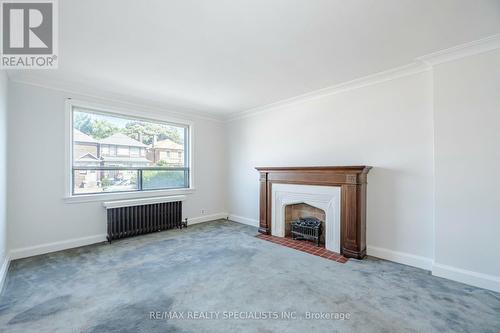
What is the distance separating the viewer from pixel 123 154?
438 cm

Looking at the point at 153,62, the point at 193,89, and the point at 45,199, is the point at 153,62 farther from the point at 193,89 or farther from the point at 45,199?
the point at 45,199

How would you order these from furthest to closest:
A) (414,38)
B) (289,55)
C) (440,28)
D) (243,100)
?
(243,100) < (289,55) < (414,38) < (440,28)

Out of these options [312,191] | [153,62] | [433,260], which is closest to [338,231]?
[312,191]

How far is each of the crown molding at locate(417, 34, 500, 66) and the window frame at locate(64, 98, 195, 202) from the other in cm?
449

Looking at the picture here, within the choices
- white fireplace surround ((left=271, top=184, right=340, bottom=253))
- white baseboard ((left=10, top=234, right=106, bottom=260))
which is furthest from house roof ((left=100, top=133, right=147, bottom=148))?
white fireplace surround ((left=271, top=184, right=340, bottom=253))

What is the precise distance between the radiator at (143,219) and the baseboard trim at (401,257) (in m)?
3.80

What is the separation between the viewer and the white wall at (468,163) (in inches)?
95.6

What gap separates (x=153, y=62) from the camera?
286cm

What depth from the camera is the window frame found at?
370cm

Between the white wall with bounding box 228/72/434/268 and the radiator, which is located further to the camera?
the radiator

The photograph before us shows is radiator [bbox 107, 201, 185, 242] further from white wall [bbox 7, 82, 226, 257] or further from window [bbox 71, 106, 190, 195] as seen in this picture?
window [bbox 71, 106, 190, 195]

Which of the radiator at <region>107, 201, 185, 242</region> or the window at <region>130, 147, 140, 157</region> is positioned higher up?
the window at <region>130, 147, 140, 157</region>

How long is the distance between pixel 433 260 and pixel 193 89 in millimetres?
4256

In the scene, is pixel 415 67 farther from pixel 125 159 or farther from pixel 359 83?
pixel 125 159
